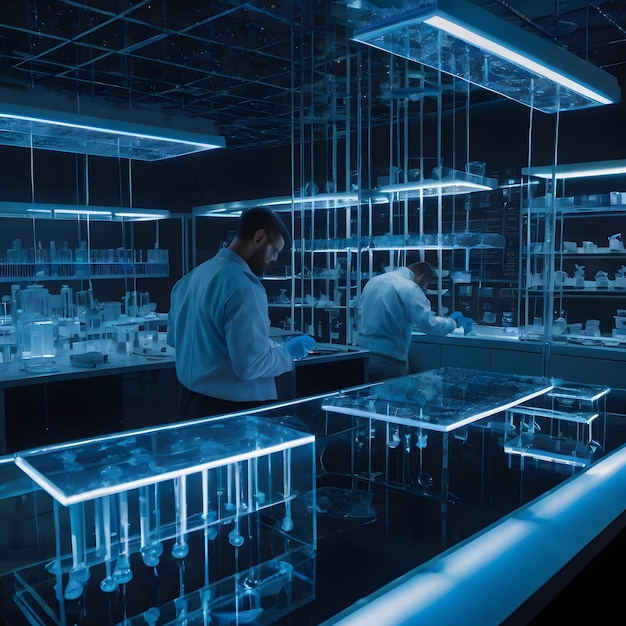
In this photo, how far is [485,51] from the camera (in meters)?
2.49

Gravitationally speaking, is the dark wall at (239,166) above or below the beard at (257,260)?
above

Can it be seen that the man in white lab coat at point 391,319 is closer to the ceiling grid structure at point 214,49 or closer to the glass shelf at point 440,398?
the ceiling grid structure at point 214,49

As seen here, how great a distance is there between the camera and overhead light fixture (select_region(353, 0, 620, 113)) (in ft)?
7.01

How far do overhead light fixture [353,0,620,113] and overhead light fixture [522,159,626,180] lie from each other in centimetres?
263

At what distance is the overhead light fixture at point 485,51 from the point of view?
214 centimetres

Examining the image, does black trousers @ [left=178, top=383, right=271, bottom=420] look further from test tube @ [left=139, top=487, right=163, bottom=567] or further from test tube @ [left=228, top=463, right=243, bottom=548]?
test tube @ [left=139, top=487, right=163, bottom=567]

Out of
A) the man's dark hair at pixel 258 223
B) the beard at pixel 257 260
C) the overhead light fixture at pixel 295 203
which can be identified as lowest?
the beard at pixel 257 260

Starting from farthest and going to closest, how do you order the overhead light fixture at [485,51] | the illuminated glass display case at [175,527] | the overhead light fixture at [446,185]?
the overhead light fixture at [446,185] → the overhead light fixture at [485,51] → the illuminated glass display case at [175,527]

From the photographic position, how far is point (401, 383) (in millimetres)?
2533

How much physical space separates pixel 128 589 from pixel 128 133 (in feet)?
13.6

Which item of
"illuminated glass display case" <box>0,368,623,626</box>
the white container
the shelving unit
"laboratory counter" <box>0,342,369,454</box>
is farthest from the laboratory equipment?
the white container

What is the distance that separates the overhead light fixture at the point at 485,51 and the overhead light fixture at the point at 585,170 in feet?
8.63

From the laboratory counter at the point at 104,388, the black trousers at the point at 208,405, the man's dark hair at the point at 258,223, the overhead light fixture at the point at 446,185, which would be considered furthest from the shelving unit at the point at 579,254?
the black trousers at the point at 208,405

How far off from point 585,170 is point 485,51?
3.89 meters
